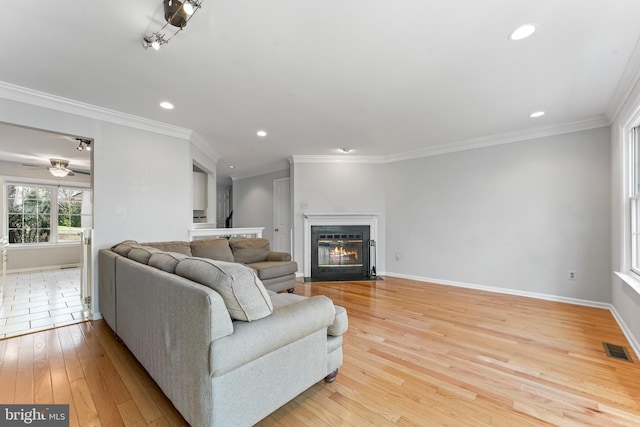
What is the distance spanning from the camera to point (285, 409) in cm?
165

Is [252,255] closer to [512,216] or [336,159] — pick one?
[336,159]

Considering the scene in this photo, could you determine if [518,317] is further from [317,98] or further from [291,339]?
[317,98]

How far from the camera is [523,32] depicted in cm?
188

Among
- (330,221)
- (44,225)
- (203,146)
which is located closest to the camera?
(203,146)

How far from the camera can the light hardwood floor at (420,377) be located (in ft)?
5.27

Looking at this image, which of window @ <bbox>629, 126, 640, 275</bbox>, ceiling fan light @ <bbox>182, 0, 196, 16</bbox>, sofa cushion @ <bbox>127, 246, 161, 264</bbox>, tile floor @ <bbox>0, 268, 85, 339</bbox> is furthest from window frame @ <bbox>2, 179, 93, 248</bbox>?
window @ <bbox>629, 126, 640, 275</bbox>

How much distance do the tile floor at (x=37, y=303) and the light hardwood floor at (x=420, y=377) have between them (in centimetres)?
33

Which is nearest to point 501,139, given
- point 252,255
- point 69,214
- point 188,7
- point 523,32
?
point 523,32

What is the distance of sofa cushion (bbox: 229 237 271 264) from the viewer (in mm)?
4262

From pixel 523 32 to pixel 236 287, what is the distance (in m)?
2.48

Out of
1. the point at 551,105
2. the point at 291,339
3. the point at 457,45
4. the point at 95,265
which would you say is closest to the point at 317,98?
the point at 457,45

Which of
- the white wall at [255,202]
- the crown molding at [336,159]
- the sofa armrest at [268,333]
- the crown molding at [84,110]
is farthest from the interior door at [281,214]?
the sofa armrest at [268,333]

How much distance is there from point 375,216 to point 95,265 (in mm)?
4377

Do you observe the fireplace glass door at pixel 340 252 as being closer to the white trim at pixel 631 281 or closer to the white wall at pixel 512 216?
the white wall at pixel 512 216
